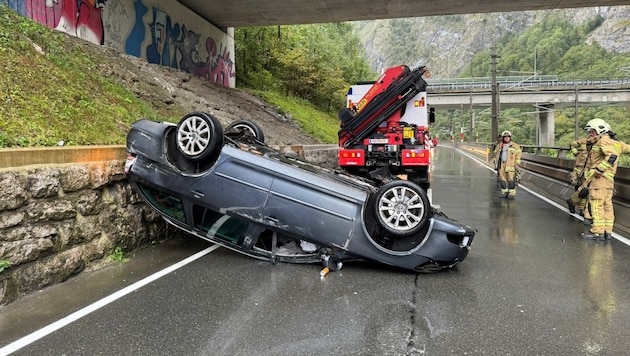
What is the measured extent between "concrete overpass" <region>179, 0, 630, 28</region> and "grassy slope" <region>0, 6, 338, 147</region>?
8.15 meters

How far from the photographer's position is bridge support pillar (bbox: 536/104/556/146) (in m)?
55.3

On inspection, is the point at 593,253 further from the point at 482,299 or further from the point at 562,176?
the point at 562,176

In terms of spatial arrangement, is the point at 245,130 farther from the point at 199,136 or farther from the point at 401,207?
the point at 401,207

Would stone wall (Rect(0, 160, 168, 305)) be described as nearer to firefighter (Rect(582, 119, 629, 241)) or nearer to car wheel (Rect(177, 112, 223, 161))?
car wheel (Rect(177, 112, 223, 161))

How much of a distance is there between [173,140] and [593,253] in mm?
5507

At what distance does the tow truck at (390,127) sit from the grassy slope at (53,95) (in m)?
4.44

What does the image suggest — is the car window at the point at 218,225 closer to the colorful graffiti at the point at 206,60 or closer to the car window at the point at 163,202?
the car window at the point at 163,202

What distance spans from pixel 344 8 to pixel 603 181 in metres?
13.3

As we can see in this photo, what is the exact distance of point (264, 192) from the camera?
4.91 meters

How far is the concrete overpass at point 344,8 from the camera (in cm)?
1705

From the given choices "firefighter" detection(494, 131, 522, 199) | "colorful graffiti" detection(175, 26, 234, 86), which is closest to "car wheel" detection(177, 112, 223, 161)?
"firefighter" detection(494, 131, 522, 199)

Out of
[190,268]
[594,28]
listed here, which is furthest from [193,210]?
[594,28]

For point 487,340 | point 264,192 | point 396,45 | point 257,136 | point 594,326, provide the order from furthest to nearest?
1. point 396,45
2. point 257,136
3. point 264,192
4. point 594,326
5. point 487,340

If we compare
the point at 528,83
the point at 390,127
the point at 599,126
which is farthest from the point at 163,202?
the point at 528,83
